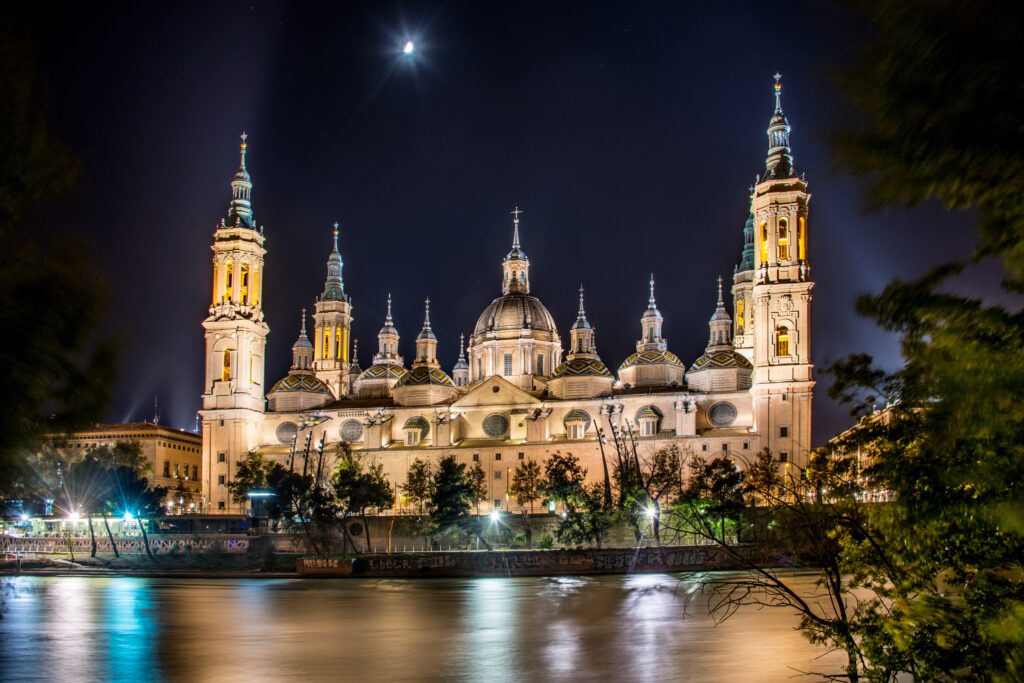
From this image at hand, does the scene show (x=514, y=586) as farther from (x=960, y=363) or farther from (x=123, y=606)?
(x=960, y=363)

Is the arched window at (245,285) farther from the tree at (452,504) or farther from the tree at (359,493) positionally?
the tree at (452,504)

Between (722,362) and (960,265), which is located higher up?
(722,362)

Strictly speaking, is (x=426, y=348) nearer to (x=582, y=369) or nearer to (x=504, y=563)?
(x=582, y=369)

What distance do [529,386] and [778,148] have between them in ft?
94.0

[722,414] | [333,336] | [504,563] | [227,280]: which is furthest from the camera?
[333,336]

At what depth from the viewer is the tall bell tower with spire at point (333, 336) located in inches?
4077

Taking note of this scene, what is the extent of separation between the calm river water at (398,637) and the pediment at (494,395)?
3815cm

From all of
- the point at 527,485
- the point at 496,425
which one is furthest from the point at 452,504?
the point at 496,425

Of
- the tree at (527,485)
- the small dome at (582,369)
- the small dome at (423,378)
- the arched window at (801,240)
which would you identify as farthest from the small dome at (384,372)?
the arched window at (801,240)

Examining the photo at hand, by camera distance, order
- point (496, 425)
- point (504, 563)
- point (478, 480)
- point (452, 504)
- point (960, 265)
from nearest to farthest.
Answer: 1. point (960, 265)
2. point (504, 563)
3. point (452, 504)
4. point (478, 480)
5. point (496, 425)

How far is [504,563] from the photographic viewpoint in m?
54.0

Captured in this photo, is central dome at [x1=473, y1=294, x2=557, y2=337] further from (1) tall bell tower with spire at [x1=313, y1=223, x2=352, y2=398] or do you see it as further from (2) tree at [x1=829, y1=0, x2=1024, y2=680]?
(2) tree at [x1=829, y1=0, x2=1024, y2=680]

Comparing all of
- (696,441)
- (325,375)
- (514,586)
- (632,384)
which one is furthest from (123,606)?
(325,375)

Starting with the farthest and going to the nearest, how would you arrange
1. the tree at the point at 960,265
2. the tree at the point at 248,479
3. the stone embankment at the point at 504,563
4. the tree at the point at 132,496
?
the tree at the point at 248,479
the tree at the point at 132,496
the stone embankment at the point at 504,563
the tree at the point at 960,265
